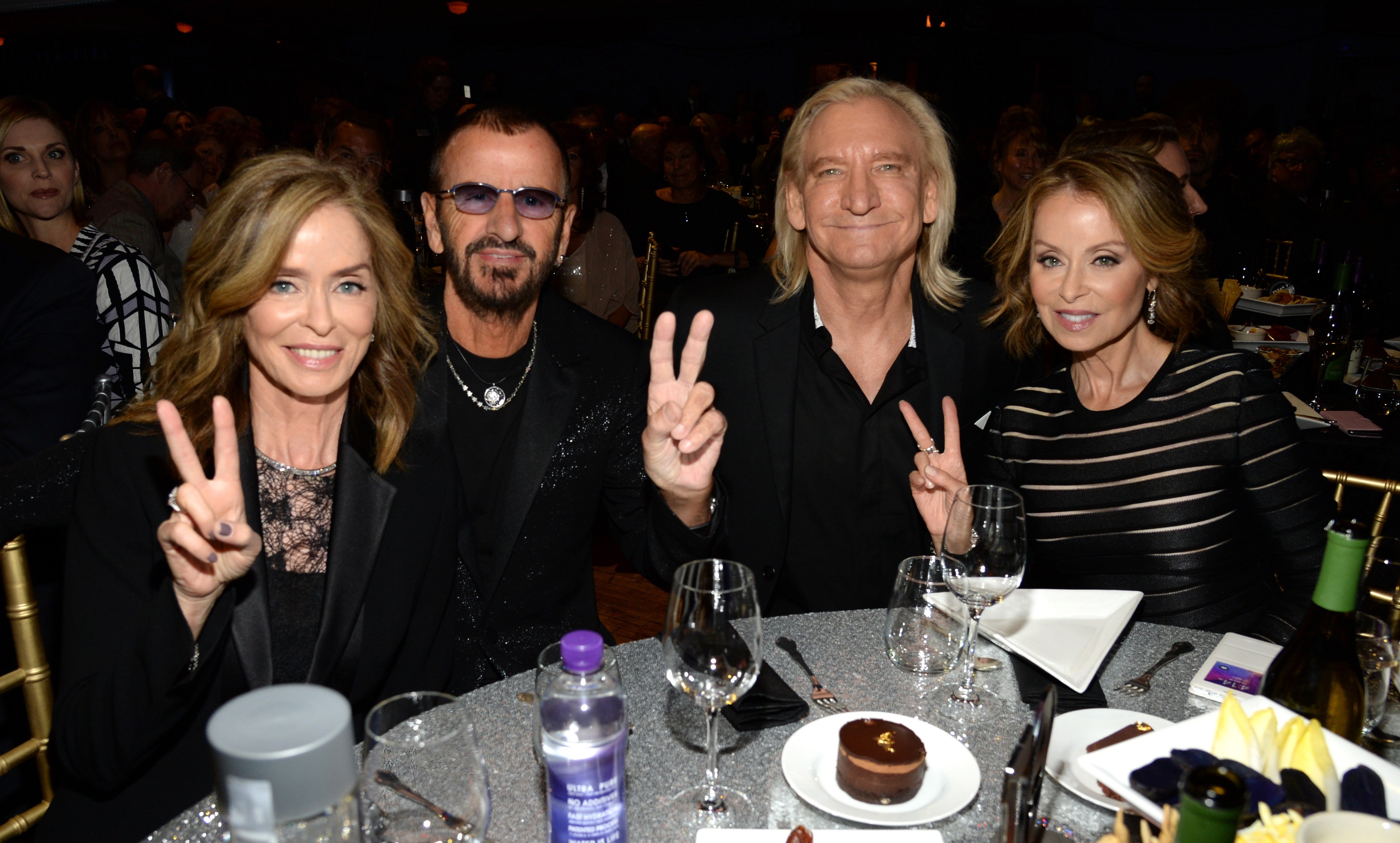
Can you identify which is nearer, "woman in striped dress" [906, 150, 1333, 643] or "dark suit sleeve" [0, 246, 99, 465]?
"woman in striped dress" [906, 150, 1333, 643]

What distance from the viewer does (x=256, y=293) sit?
5.12 feet

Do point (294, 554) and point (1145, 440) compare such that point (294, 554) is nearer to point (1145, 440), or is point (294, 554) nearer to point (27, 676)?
point (27, 676)

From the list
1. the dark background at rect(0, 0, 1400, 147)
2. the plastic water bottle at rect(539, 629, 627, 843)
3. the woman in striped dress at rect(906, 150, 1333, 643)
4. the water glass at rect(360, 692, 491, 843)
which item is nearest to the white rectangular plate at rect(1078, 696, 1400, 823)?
the plastic water bottle at rect(539, 629, 627, 843)

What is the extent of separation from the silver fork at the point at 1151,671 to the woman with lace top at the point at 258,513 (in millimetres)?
1196

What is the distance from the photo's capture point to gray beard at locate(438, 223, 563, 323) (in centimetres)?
207

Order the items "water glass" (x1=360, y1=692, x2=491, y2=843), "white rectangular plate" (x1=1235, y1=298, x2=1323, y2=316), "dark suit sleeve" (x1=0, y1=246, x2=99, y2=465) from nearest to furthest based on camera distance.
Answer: "water glass" (x1=360, y1=692, x2=491, y2=843), "dark suit sleeve" (x1=0, y1=246, x2=99, y2=465), "white rectangular plate" (x1=1235, y1=298, x2=1323, y2=316)

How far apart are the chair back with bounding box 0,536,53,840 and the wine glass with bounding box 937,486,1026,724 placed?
55.5 inches

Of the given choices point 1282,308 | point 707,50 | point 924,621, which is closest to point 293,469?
point 924,621

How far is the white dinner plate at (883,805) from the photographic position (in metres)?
1.08

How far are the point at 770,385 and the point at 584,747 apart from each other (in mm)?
1463

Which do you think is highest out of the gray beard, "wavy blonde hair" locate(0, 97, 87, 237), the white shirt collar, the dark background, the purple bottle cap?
the dark background

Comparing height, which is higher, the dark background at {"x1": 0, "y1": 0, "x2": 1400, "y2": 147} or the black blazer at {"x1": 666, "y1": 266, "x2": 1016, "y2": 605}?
the dark background at {"x1": 0, "y1": 0, "x2": 1400, "y2": 147}

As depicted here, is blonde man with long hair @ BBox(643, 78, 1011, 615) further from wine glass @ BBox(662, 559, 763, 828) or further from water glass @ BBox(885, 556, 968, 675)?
wine glass @ BBox(662, 559, 763, 828)

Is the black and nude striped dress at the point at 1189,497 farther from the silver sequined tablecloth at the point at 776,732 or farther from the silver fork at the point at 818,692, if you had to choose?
the silver fork at the point at 818,692
